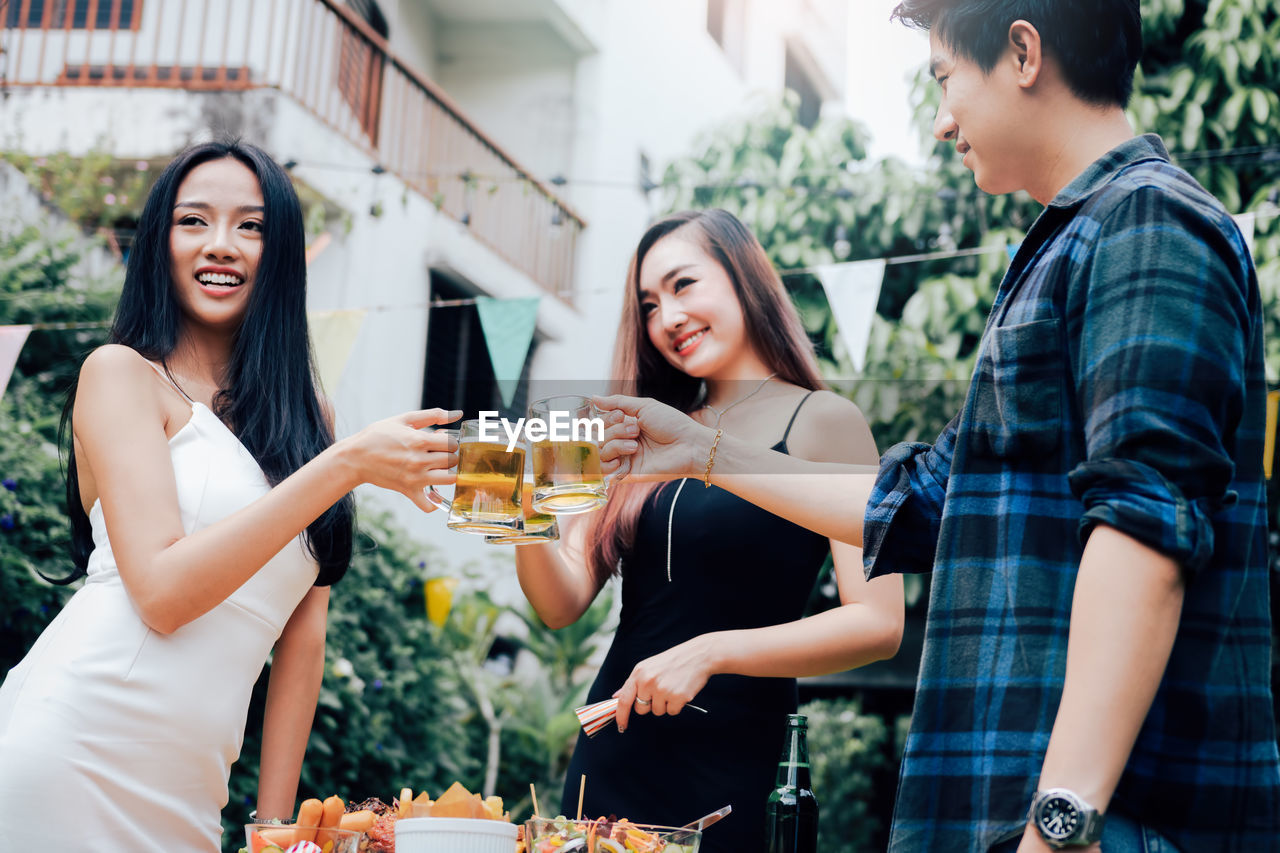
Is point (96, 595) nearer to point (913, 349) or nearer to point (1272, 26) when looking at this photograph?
point (913, 349)

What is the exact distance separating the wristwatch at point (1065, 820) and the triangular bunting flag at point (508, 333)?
2.63m

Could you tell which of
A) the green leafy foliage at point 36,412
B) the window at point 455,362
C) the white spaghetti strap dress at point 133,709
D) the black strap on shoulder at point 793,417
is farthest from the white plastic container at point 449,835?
the window at point 455,362

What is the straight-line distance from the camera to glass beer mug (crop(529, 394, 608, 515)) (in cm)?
128

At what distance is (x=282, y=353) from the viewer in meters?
1.68

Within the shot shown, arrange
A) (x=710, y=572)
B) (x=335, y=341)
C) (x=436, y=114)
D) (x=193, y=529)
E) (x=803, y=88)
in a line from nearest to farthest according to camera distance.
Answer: (x=193, y=529)
(x=710, y=572)
(x=335, y=341)
(x=436, y=114)
(x=803, y=88)

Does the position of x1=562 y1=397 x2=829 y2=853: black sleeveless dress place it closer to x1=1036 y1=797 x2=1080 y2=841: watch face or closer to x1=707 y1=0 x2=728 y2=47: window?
x1=1036 y1=797 x2=1080 y2=841: watch face

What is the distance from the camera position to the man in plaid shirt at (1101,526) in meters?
0.85

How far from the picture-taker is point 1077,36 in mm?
1077

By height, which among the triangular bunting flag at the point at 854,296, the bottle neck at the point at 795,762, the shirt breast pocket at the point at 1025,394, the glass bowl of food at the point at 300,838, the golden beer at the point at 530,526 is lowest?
the glass bowl of food at the point at 300,838

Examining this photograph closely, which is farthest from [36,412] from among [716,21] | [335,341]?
[716,21]

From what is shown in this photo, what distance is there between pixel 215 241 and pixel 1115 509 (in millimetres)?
1282

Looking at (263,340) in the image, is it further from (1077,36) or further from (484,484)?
(1077,36)

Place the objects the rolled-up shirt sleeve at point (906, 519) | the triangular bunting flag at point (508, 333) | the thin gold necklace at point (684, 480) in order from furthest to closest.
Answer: the triangular bunting flag at point (508, 333) < the thin gold necklace at point (684, 480) < the rolled-up shirt sleeve at point (906, 519)

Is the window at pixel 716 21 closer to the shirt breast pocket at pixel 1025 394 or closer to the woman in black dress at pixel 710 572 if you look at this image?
the woman in black dress at pixel 710 572
